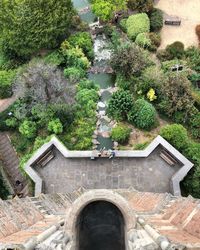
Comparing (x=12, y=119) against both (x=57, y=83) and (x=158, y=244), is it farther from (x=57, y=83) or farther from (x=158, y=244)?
(x=158, y=244)

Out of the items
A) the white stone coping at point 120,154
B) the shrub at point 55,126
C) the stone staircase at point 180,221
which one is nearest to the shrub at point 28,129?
the shrub at point 55,126

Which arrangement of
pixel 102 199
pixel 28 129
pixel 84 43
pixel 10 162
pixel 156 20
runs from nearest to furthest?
pixel 102 199 → pixel 28 129 → pixel 10 162 → pixel 84 43 → pixel 156 20

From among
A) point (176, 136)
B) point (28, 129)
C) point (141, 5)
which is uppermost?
point (141, 5)

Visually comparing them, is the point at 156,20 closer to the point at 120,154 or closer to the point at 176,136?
the point at 176,136

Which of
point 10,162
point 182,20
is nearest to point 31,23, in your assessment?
point 10,162

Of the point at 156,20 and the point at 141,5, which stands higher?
the point at 141,5

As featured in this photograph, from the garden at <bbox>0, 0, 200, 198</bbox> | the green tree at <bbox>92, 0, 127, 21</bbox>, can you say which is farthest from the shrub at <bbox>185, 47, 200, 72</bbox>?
the green tree at <bbox>92, 0, 127, 21</bbox>
